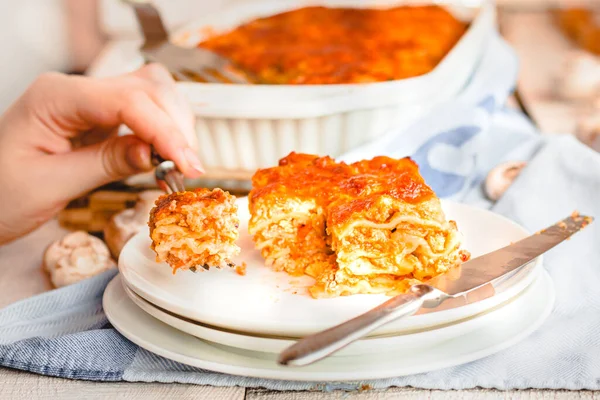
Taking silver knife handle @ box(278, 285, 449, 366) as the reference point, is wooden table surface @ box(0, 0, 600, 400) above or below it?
below

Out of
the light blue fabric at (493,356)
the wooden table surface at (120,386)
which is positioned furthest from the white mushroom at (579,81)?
the light blue fabric at (493,356)

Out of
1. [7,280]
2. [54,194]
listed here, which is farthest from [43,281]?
[54,194]

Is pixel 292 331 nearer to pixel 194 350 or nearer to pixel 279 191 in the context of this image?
pixel 194 350

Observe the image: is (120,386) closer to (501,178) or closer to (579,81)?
(501,178)

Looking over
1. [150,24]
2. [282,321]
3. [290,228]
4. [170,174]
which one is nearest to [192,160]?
[170,174]

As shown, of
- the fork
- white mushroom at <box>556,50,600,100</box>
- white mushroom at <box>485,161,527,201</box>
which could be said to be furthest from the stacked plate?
white mushroom at <box>556,50,600,100</box>

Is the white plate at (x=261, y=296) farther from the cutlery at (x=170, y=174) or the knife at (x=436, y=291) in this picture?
the cutlery at (x=170, y=174)

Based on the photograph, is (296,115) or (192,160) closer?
(192,160)

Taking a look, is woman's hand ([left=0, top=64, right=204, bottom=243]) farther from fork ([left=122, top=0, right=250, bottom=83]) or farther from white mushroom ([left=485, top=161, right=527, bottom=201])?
white mushroom ([left=485, top=161, right=527, bottom=201])
